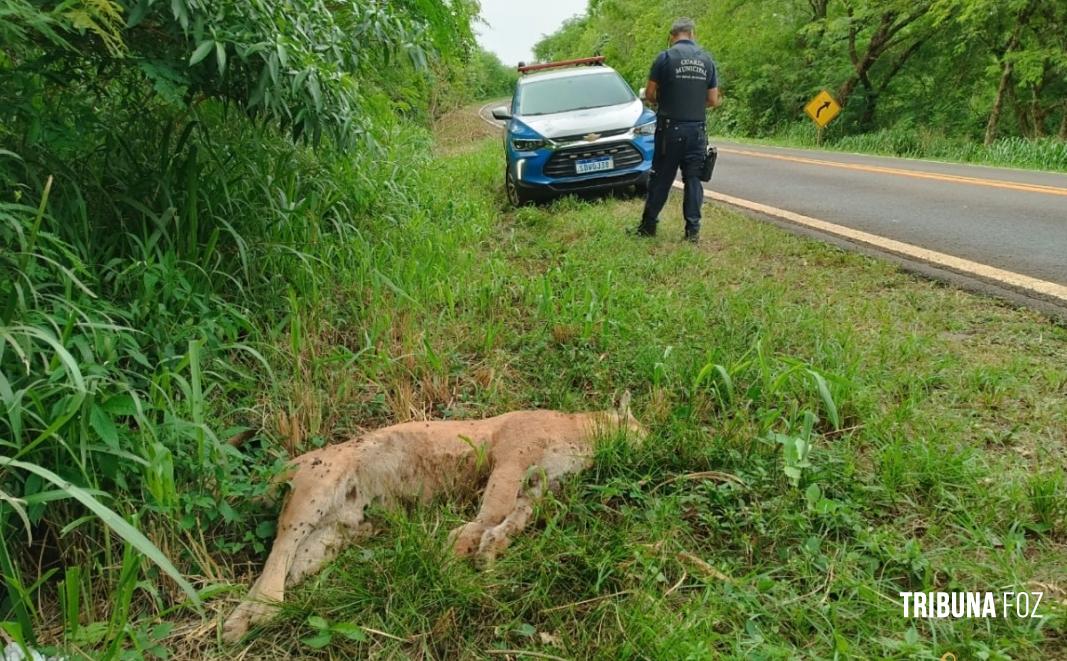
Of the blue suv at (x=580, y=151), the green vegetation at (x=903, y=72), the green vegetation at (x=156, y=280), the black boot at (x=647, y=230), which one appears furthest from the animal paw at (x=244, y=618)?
the green vegetation at (x=903, y=72)

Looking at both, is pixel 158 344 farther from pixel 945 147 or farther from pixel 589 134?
pixel 945 147

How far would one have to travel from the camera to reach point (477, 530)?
1.81 metres

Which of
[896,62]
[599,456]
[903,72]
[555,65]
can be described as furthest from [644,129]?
[903,72]

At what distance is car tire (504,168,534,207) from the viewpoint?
6582 millimetres

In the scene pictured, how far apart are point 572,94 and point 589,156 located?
4.54ft

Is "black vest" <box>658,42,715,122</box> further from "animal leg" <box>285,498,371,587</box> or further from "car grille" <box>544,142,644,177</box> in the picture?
"animal leg" <box>285,498,371,587</box>

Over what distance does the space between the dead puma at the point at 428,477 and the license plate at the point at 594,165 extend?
4477mm

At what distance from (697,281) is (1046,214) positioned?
4.12 metres

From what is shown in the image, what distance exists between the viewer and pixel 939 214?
18.8 feet

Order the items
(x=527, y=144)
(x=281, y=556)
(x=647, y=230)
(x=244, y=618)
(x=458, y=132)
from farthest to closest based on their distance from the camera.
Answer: (x=458, y=132), (x=527, y=144), (x=647, y=230), (x=281, y=556), (x=244, y=618)

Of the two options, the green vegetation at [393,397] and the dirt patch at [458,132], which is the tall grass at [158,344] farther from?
the dirt patch at [458,132]

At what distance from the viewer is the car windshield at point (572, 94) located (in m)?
7.13

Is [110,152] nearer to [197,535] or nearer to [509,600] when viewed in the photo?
[197,535]

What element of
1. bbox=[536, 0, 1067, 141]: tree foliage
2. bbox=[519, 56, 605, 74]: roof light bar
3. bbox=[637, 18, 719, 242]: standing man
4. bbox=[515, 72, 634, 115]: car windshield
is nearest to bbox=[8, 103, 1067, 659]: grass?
bbox=[637, 18, 719, 242]: standing man
